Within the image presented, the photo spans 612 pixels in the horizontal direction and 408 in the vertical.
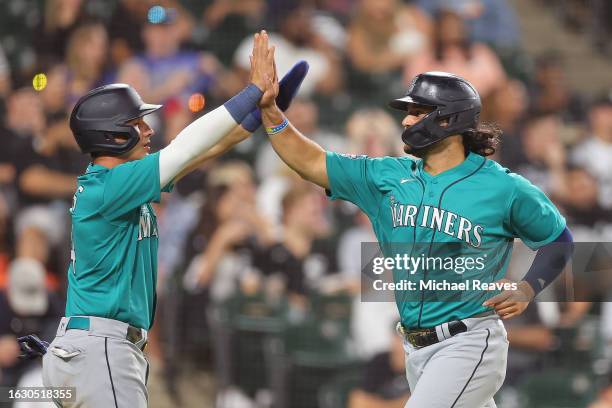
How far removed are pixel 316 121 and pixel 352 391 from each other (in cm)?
196

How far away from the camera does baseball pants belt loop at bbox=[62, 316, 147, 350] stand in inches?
142

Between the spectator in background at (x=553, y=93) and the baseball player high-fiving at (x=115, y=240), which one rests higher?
the spectator in background at (x=553, y=93)

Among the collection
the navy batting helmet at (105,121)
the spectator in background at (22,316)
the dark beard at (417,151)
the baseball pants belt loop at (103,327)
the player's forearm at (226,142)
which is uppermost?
the navy batting helmet at (105,121)

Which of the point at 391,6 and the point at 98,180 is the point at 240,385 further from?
the point at 98,180

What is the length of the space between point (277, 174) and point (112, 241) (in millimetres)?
3630

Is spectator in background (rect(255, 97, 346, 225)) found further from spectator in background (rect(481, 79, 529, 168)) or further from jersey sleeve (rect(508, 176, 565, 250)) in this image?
jersey sleeve (rect(508, 176, 565, 250))

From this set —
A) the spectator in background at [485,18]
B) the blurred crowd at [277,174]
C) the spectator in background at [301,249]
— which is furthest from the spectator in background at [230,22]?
the spectator in background at [301,249]

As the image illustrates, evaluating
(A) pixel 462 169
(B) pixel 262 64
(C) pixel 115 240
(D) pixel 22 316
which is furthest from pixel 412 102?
(D) pixel 22 316

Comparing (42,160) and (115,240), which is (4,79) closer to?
(42,160)

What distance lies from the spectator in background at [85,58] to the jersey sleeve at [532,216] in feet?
14.5

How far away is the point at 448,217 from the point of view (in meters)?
3.82

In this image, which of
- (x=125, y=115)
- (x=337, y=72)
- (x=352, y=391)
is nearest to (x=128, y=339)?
(x=125, y=115)

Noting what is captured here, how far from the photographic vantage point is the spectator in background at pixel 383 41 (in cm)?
771

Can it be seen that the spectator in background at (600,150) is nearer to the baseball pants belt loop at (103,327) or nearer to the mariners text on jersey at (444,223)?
the mariners text on jersey at (444,223)
